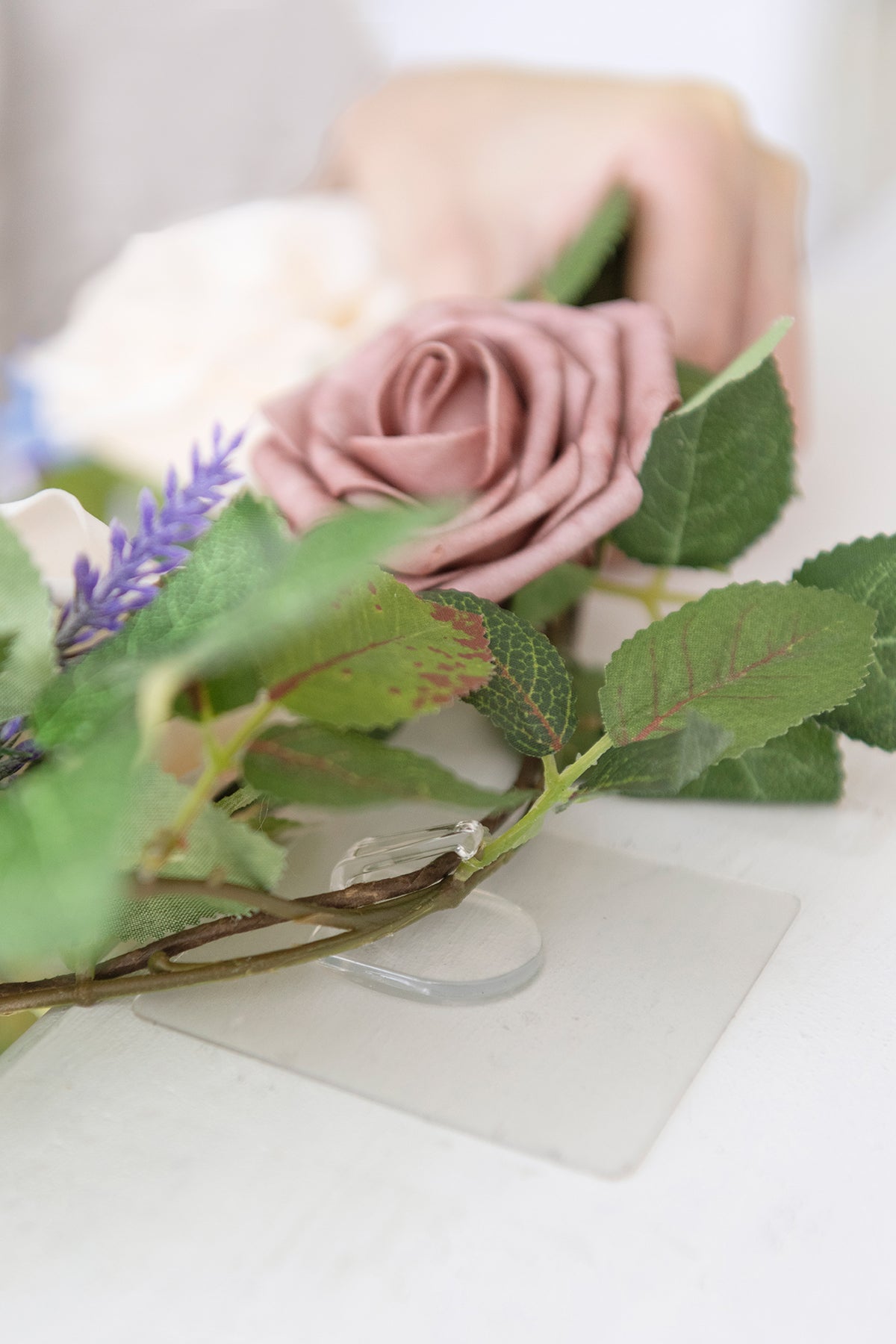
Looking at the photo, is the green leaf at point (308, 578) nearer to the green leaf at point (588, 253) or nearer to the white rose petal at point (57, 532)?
the white rose petal at point (57, 532)

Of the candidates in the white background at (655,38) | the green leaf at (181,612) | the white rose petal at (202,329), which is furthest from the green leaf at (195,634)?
the white background at (655,38)

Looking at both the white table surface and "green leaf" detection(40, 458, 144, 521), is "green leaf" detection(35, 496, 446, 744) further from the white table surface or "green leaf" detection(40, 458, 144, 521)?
"green leaf" detection(40, 458, 144, 521)

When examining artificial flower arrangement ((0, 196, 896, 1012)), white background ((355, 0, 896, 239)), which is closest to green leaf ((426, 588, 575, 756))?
artificial flower arrangement ((0, 196, 896, 1012))

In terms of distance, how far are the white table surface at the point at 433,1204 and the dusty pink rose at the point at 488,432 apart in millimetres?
91

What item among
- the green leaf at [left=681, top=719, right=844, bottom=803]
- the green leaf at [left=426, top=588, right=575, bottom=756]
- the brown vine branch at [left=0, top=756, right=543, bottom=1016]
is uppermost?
the green leaf at [left=426, top=588, right=575, bottom=756]

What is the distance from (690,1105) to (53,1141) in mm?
96

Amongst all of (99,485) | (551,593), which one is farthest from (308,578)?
(99,485)

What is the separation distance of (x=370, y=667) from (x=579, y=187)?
356 millimetres

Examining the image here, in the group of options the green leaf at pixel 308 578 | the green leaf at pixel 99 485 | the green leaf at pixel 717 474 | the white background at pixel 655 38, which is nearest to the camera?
the green leaf at pixel 308 578

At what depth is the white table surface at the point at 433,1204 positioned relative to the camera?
0.15 metres

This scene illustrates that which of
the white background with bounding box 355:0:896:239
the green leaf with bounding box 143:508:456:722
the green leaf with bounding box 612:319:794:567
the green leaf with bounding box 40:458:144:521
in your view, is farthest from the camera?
the white background with bounding box 355:0:896:239

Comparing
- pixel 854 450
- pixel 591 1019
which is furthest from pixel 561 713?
pixel 854 450

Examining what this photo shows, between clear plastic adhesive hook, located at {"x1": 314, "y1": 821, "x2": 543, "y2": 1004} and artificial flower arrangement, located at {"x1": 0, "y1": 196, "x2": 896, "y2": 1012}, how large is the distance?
0.04 feet

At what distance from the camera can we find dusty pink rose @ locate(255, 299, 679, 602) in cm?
22
